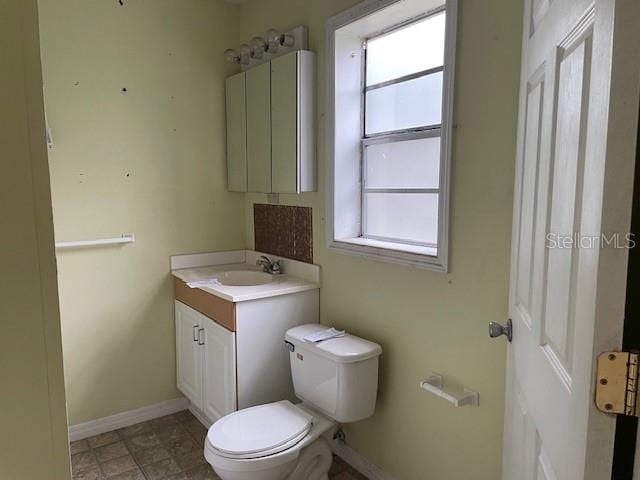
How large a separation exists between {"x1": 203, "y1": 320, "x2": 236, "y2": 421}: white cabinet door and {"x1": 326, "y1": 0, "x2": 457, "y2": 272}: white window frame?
2.31ft

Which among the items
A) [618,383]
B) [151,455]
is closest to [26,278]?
[618,383]

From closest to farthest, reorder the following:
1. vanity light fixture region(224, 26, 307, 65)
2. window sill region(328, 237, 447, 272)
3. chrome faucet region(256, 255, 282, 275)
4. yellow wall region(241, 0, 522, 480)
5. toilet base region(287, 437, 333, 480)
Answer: yellow wall region(241, 0, 522, 480) < window sill region(328, 237, 447, 272) < toilet base region(287, 437, 333, 480) < vanity light fixture region(224, 26, 307, 65) < chrome faucet region(256, 255, 282, 275)

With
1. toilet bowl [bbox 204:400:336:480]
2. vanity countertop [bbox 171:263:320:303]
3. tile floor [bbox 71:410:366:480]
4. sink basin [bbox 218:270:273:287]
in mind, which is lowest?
tile floor [bbox 71:410:366:480]

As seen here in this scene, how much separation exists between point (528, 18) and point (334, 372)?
1.45 m

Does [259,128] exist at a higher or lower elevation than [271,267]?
higher

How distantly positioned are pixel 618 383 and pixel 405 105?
65.6 inches

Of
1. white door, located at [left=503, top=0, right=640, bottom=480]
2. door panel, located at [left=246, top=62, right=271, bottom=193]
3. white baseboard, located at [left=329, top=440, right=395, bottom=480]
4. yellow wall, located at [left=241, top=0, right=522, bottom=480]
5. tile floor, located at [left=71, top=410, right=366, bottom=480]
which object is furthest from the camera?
door panel, located at [left=246, top=62, right=271, bottom=193]

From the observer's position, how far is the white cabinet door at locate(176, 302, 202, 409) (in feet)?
8.46

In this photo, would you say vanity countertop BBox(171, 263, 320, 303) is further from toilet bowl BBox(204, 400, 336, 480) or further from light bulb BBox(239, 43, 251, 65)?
light bulb BBox(239, 43, 251, 65)

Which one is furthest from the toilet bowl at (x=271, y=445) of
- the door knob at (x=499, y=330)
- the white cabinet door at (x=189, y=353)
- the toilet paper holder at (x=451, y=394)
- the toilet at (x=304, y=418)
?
the door knob at (x=499, y=330)

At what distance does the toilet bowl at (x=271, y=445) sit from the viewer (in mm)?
1727

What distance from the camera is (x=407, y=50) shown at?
6.77ft

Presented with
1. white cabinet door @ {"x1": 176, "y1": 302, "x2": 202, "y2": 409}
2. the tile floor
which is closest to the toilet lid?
the tile floor

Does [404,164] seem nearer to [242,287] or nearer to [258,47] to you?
[242,287]
